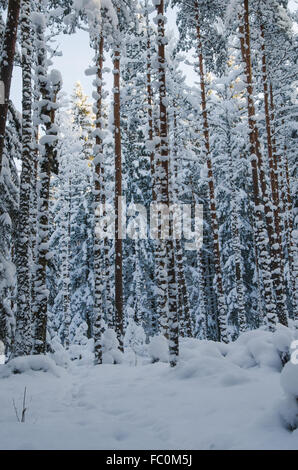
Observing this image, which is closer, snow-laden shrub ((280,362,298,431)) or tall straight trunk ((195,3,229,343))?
snow-laden shrub ((280,362,298,431))

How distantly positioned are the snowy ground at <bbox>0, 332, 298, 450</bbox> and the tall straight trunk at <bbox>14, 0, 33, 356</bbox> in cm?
146

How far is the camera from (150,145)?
32.6 ft

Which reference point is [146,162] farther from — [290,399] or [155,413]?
[290,399]

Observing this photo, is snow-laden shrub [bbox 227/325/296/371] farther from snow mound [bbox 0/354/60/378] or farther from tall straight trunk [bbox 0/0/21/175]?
tall straight trunk [bbox 0/0/21/175]

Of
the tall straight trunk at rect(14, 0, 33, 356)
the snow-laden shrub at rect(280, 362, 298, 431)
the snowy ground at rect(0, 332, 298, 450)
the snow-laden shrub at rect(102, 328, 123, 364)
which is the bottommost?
the snow-laden shrub at rect(102, 328, 123, 364)

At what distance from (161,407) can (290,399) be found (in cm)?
225

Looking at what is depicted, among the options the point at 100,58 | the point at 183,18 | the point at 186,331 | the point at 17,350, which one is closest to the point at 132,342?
the point at 186,331

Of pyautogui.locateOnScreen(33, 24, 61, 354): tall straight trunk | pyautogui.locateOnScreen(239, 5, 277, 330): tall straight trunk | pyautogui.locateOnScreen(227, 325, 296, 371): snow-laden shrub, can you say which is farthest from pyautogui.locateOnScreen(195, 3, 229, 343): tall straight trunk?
pyautogui.locateOnScreen(33, 24, 61, 354): tall straight trunk

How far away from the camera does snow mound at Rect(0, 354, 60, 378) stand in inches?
351

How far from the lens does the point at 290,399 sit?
4062mm

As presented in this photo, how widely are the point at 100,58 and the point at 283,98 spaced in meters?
12.9

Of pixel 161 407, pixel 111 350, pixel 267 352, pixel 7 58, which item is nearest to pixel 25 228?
pixel 7 58

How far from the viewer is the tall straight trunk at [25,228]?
403 inches

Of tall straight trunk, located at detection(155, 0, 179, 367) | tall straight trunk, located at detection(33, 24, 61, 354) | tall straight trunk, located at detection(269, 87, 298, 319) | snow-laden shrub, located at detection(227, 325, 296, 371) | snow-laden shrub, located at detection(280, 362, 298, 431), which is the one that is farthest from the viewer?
tall straight trunk, located at detection(269, 87, 298, 319)
